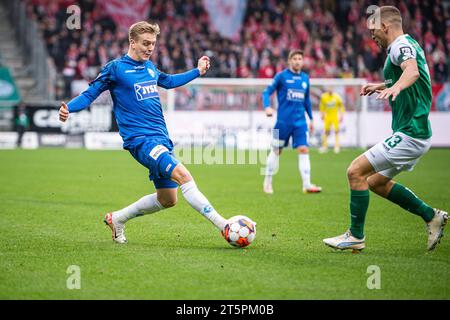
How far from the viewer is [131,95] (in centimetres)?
772

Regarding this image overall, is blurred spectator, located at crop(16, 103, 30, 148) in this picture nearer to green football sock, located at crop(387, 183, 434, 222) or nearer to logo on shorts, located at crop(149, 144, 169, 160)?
logo on shorts, located at crop(149, 144, 169, 160)

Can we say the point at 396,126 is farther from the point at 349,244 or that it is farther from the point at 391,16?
the point at 349,244

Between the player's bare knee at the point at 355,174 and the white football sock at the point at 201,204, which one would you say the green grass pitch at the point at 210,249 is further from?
the player's bare knee at the point at 355,174

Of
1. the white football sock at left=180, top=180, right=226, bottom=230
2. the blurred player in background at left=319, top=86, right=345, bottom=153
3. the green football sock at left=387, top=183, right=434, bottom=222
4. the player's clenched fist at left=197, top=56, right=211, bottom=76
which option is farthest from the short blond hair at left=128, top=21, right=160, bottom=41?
the blurred player in background at left=319, top=86, right=345, bottom=153

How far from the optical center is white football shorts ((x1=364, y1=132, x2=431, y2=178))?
7152 mm

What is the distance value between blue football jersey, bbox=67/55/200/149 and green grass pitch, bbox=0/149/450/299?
1229mm

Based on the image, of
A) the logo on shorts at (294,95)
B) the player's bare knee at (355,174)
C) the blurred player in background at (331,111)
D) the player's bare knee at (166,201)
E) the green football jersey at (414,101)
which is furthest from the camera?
the blurred player in background at (331,111)

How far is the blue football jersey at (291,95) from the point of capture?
14.2 meters

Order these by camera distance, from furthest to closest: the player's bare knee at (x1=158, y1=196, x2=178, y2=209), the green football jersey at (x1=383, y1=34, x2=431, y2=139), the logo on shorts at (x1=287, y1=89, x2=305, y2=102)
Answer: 1. the logo on shorts at (x1=287, y1=89, x2=305, y2=102)
2. the player's bare knee at (x1=158, y1=196, x2=178, y2=209)
3. the green football jersey at (x1=383, y1=34, x2=431, y2=139)

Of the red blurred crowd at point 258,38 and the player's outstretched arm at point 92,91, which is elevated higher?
the red blurred crowd at point 258,38

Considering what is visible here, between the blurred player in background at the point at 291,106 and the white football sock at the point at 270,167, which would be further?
the blurred player in background at the point at 291,106

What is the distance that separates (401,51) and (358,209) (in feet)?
5.27

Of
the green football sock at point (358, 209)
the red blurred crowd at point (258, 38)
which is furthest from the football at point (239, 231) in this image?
the red blurred crowd at point (258, 38)
